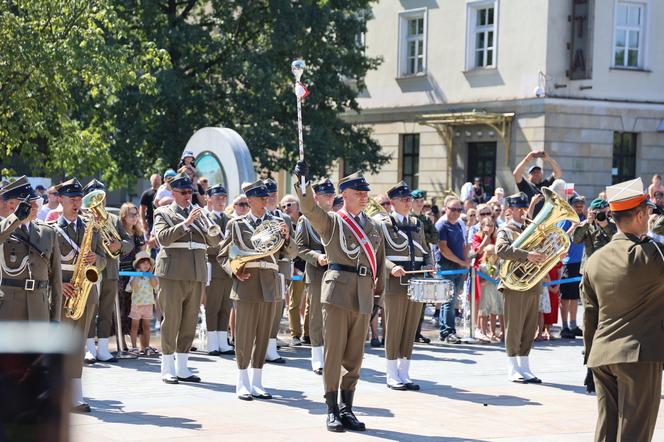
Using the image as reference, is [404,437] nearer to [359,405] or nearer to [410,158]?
[359,405]

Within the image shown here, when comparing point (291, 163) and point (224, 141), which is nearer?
point (224, 141)

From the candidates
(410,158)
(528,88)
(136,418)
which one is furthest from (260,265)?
(410,158)

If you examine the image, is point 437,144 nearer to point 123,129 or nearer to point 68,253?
point 123,129

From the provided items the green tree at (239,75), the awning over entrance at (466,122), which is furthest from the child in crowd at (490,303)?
the awning over entrance at (466,122)

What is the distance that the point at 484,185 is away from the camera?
106 ft

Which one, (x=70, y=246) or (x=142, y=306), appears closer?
(x=70, y=246)

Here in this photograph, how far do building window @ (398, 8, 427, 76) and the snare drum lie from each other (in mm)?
23842

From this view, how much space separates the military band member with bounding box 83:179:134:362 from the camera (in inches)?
486

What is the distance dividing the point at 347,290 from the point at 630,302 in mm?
3099

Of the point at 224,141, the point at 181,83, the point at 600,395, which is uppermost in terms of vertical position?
the point at 181,83

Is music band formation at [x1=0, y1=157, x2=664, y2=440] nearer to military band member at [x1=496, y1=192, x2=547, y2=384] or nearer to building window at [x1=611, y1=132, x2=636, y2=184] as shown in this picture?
military band member at [x1=496, y1=192, x2=547, y2=384]

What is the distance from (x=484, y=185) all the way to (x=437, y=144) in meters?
2.11

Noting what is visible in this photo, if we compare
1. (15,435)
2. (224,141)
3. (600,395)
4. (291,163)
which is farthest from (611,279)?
(291,163)

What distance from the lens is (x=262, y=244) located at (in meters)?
10.4
